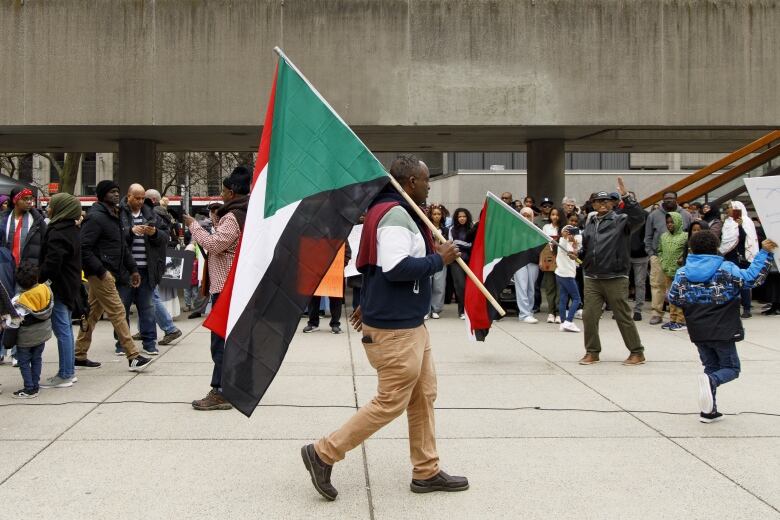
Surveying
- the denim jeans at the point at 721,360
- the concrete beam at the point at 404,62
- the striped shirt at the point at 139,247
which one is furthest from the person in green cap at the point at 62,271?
the concrete beam at the point at 404,62

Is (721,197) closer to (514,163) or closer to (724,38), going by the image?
(724,38)

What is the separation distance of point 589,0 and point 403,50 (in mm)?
3134

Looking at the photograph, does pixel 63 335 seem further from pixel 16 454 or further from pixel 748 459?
pixel 748 459

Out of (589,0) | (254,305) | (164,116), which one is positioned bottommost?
(254,305)

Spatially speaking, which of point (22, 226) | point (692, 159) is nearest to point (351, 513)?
point (22, 226)

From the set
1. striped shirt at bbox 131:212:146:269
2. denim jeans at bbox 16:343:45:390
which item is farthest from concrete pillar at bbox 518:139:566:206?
denim jeans at bbox 16:343:45:390

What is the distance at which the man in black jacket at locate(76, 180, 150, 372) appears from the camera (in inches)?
328

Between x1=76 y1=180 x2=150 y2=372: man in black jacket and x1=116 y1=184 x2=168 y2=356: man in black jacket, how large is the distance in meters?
0.46

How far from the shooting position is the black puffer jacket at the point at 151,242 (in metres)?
9.34

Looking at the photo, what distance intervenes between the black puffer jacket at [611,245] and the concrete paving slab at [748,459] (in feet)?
10.3

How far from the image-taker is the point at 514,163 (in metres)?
38.1

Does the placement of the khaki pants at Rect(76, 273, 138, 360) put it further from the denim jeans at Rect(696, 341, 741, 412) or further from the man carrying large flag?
the denim jeans at Rect(696, 341, 741, 412)

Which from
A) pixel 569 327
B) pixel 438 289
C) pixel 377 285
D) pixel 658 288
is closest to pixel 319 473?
pixel 377 285

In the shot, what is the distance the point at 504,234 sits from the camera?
8.22m
